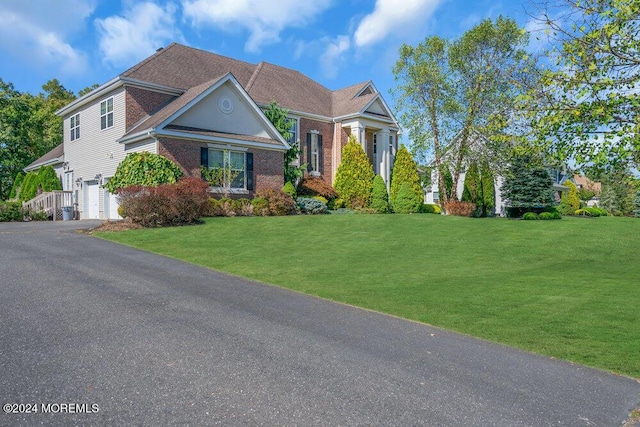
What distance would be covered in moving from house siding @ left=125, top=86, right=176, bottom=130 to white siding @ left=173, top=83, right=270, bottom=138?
10.2 ft

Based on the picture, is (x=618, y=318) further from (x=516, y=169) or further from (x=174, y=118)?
(x=516, y=169)

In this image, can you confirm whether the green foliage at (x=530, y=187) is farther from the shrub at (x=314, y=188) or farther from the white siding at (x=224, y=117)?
the white siding at (x=224, y=117)

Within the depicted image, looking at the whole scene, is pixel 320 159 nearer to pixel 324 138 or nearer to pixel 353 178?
pixel 324 138

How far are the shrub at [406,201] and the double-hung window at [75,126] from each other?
69.2 feet

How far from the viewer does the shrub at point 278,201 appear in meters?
21.7

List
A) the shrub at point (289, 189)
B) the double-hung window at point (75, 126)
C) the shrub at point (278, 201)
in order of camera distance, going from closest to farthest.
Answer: the shrub at point (278, 201) < the shrub at point (289, 189) < the double-hung window at point (75, 126)

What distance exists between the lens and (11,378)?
391 centimetres

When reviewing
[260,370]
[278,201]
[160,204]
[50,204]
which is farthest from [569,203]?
[260,370]

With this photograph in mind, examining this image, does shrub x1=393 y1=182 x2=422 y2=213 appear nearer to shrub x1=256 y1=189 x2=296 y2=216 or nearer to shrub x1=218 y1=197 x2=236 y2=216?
shrub x1=256 y1=189 x2=296 y2=216

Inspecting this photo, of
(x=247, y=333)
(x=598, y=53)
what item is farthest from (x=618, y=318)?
(x=247, y=333)

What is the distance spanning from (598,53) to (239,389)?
8.49 metres

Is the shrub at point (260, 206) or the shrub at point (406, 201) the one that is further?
the shrub at point (406, 201)

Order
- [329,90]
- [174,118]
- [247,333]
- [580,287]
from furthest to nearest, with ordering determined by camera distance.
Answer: [329,90]
[174,118]
[580,287]
[247,333]

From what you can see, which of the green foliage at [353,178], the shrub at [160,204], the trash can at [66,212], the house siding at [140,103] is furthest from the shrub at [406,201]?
the trash can at [66,212]
